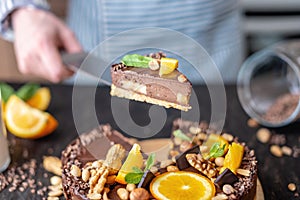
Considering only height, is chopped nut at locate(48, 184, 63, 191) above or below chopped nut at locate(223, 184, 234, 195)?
below

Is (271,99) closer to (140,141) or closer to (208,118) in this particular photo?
(208,118)

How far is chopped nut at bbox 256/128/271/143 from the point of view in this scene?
1443 millimetres

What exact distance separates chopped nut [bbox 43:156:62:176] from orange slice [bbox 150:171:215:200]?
33 cm

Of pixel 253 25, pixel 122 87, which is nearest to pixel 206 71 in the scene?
pixel 122 87

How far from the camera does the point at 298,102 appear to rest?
148cm

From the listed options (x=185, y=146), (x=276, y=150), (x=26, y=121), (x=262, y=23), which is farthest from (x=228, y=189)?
(x=262, y=23)

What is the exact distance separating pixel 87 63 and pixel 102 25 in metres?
0.36

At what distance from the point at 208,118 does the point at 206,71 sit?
0.91 feet

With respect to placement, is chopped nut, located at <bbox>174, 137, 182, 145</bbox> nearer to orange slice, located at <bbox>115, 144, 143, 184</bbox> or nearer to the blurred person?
orange slice, located at <bbox>115, 144, 143, 184</bbox>

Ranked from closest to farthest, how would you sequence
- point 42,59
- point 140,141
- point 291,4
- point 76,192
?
point 76,192
point 140,141
point 42,59
point 291,4

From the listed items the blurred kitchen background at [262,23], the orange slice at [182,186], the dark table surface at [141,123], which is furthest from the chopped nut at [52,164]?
the blurred kitchen background at [262,23]

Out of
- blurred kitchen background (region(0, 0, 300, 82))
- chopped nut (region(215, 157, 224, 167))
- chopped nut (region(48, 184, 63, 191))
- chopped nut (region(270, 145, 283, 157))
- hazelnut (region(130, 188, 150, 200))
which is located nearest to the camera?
hazelnut (region(130, 188, 150, 200))

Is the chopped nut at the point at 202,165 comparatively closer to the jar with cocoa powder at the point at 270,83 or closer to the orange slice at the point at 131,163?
the orange slice at the point at 131,163

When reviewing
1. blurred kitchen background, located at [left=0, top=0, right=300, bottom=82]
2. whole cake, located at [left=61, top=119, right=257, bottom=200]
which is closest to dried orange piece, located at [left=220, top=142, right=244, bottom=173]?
whole cake, located at [left=61, top=119, right=257, bottom=200]
